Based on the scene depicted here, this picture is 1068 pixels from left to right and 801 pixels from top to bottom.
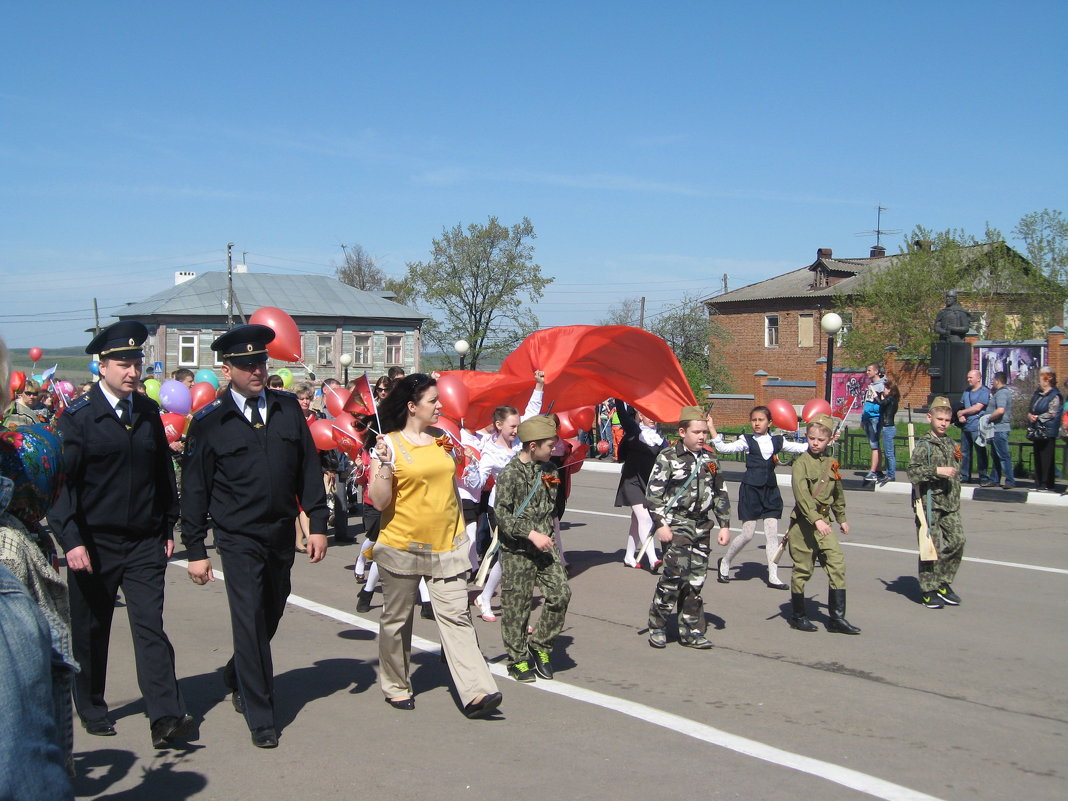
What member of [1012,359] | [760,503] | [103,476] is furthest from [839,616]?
[1012,359]

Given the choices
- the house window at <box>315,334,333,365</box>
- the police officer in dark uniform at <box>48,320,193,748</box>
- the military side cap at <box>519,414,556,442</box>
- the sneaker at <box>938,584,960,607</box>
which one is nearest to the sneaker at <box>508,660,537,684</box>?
the military side cap at <box>519,414,556,442</box>

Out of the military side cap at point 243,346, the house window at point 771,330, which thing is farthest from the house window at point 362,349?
the military side cap at point 243,346

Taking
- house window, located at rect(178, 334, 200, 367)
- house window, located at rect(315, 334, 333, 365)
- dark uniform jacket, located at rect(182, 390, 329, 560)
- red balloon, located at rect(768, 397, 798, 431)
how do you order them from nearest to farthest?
dark uniform jacket, located at rect(182, 390, 329, 560) → red balloon, located at rect(768, 397, 798, 431) → house window, located at rect(178, 334, 200, 367) → house window, located at rect(315, 334, 333, 365)

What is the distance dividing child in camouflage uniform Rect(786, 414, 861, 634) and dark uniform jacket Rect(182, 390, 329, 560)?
14.1 ft

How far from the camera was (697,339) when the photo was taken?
58500mm

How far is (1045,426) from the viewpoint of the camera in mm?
16562

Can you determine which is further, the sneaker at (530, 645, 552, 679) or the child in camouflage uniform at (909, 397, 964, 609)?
the child in camouflage uniform at (909, 397, 964, 609)

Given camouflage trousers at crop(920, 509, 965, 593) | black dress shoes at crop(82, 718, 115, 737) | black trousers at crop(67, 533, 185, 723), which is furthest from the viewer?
camouflage trousers at crop(920, 509, 965, 593)

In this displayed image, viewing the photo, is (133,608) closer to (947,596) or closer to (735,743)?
(735,743)

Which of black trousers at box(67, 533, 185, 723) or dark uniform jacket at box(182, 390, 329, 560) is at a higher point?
dark uniform jacket at box(182, 390, 329, 560)

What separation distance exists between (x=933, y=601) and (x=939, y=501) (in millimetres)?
873

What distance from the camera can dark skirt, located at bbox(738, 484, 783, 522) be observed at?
33.1 ft

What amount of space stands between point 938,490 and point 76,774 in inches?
278

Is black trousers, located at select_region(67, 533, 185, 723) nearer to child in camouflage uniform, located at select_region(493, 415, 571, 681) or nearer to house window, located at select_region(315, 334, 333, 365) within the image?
child in camouflage uniform, located at select_region(493, 415, 571, 681)
